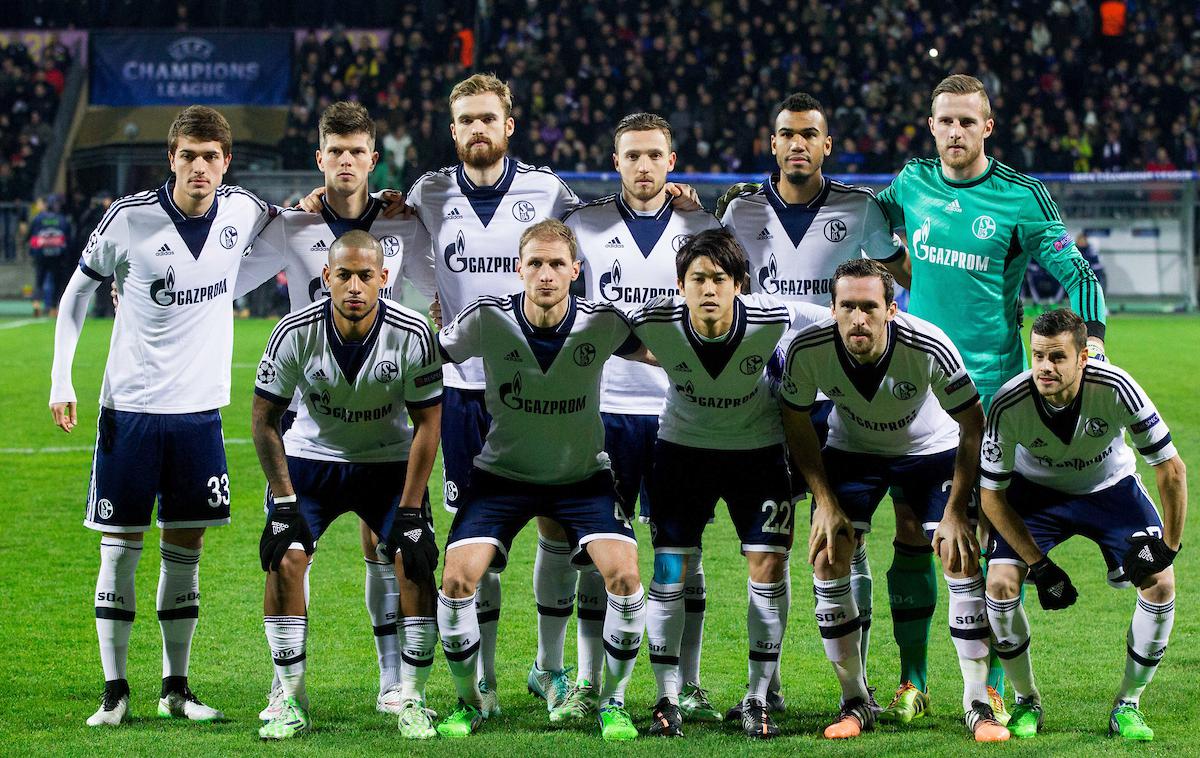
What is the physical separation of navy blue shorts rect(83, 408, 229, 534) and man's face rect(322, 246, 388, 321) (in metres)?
0.88

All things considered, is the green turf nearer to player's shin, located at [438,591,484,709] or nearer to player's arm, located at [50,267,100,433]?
player's shin, located at [438,591,484,709]

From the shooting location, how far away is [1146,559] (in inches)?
202

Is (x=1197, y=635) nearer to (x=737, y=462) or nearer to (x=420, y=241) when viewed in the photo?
(x=737, y=462)

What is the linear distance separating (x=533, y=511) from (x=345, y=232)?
1.51 meters

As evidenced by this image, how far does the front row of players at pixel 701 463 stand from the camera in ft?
17.2

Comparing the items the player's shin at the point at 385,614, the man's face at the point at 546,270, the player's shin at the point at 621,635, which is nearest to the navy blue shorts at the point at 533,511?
the player's shin at the point at 621,635

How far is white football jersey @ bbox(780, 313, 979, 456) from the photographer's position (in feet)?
17.4

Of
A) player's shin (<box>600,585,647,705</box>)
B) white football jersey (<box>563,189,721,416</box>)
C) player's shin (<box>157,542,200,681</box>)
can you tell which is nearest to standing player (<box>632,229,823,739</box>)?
player's shin (<box>600,585,647,705</box>)

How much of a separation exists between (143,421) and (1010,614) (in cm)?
350

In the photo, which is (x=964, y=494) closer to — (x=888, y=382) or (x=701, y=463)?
(x=888, y=382)

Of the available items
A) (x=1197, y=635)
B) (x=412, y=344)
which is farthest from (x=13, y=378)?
(x=1197, y=635)

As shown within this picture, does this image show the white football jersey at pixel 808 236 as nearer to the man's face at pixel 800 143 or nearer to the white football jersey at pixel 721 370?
the man's face at pixel 800 143

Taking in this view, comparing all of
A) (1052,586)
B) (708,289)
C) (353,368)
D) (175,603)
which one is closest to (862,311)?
(708,289)

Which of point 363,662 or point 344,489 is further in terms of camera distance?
point 363,662
